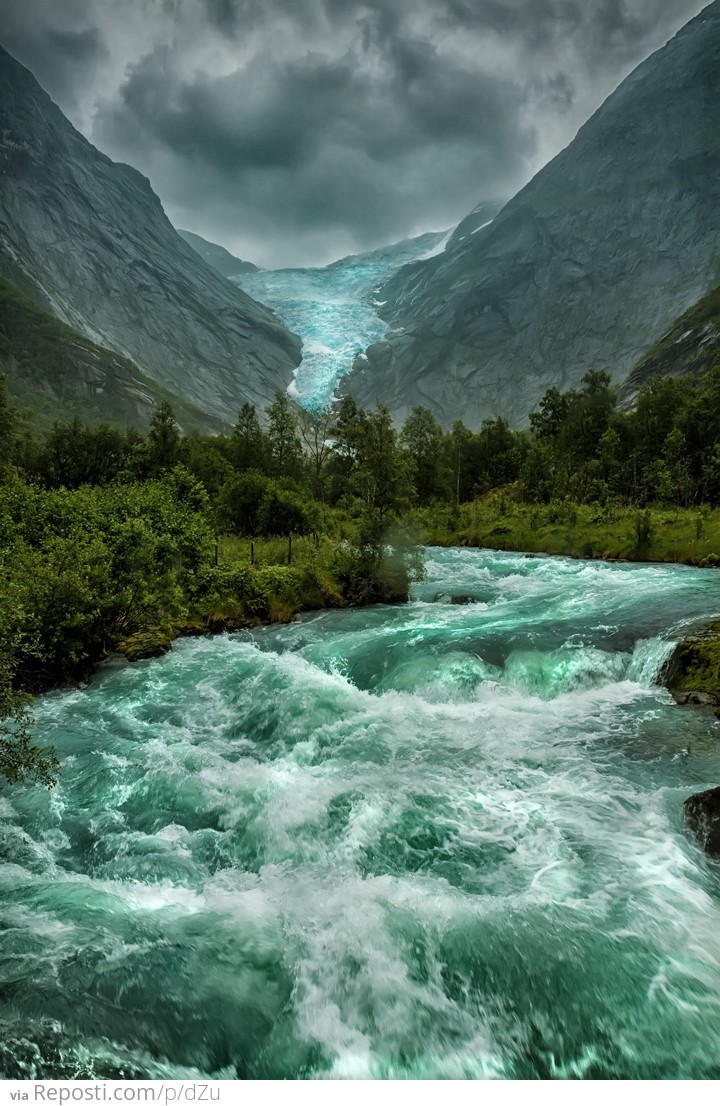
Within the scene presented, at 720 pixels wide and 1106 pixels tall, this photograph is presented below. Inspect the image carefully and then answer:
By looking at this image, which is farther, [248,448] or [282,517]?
[248,448]

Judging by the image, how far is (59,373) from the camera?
15912cm

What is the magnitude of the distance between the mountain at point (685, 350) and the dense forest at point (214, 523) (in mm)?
49733

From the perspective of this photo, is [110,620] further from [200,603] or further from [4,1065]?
[4,1065]

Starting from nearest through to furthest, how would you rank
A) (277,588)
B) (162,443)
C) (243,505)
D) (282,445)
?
1. (277,588)
2. (243,505)
3. (162,443)
4. (282,445)

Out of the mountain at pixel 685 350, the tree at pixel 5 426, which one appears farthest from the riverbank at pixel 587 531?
the mountain at pixel 685 350

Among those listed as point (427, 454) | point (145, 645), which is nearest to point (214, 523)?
point (145, 645)

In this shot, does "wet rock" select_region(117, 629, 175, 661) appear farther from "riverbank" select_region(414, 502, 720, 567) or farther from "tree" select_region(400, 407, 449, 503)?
"tree" select_region(400, 407, 449, 503)

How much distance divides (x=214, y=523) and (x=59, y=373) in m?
157

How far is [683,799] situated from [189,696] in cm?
1137

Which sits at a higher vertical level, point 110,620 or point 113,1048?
point 110,620

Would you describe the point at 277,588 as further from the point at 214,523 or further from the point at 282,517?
the point at 282,517

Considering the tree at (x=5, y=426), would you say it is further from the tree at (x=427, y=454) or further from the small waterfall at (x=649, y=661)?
the small waterfall at (x=649, y=661)

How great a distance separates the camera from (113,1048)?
4.79 m

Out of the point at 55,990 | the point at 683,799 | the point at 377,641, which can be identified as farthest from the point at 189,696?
the point at 683,799
